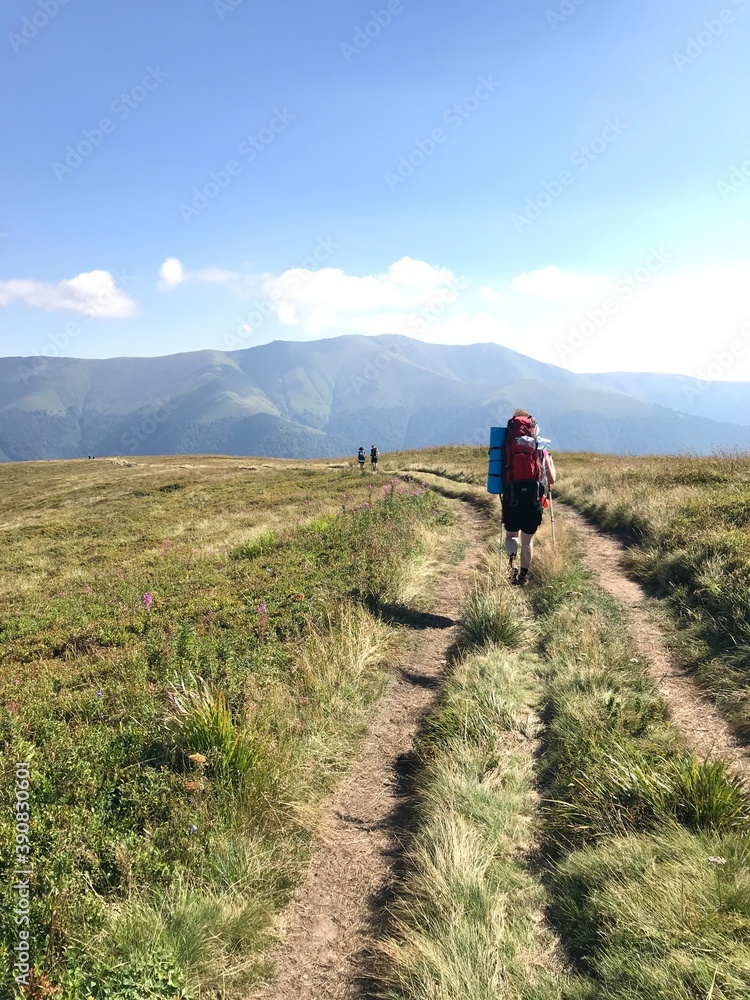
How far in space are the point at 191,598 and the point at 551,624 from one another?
7.35 m

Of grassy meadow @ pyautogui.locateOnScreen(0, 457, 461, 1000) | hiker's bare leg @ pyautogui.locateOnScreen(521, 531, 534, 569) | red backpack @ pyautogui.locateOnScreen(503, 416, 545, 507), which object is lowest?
grassy meadow @ pyautogui.locateOnScreen(0, 457, 461, 1000)

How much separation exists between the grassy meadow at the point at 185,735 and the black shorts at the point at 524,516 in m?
2.28

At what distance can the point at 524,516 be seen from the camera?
9289mm

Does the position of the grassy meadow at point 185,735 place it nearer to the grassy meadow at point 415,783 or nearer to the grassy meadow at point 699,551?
the grassy meadow at point 415,783

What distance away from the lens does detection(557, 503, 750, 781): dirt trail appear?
15.1 feet

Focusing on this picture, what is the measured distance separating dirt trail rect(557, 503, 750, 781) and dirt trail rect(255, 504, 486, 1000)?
2788mm

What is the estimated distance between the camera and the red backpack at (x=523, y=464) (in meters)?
Result: 8.98

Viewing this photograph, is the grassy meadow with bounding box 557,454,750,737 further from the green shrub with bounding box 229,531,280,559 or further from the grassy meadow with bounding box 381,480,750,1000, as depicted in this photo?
the green shrub with bounding box 229,531,280,559

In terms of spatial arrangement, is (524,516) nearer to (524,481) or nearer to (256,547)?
(524,481)

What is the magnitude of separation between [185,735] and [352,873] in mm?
2100

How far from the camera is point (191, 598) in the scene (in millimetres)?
10594

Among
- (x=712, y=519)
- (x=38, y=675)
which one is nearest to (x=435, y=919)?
(x=38, y=675)

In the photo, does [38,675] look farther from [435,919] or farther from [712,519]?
[712,519]

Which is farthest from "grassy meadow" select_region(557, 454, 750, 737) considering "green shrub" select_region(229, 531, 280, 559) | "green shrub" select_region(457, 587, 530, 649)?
"green shrub" select_region(229, 531, 280, 559)
